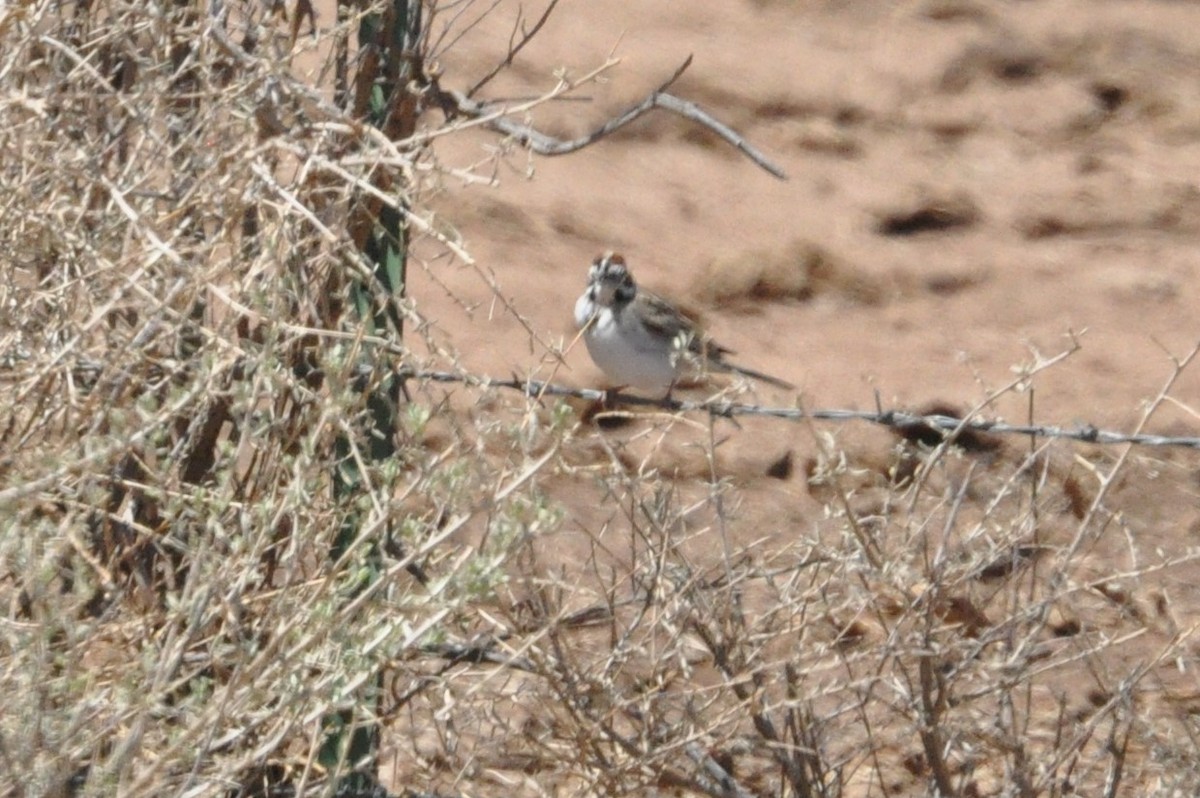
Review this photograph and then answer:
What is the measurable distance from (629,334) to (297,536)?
142 inches

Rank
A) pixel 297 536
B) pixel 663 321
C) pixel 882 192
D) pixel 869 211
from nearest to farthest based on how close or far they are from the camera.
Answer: pixel 297 536 < pixel 663 321 < pixel 869 211 < pixel 882 192

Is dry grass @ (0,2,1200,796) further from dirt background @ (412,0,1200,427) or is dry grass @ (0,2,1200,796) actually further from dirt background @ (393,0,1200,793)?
dirt background @ (412,0,1200,427)

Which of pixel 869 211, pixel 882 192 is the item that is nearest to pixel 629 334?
pixel 869 211

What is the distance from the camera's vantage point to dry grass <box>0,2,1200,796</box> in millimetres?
3234

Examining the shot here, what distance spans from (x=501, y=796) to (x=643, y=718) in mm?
1096

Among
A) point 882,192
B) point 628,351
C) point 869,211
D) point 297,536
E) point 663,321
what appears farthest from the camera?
point 882,192

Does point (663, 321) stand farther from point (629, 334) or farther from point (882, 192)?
point (882, 192)

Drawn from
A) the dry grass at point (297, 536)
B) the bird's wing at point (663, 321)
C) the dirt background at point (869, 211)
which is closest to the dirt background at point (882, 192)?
the dirt background at point (869, 211)

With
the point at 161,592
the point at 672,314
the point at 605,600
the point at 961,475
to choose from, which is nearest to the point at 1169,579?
the point at 961,475

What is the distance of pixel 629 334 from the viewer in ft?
22.6

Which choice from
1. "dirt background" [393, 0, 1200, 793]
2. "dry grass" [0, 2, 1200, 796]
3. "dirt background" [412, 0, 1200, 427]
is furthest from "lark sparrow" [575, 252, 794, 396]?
"dry grass" [0, 2, 1200, 796]

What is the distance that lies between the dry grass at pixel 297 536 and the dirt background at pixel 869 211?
8.89 feet

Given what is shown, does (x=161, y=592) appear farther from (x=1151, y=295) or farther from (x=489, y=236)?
(x=1151, y=295)

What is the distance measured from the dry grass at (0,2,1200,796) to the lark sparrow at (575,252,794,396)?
2.32 meters
